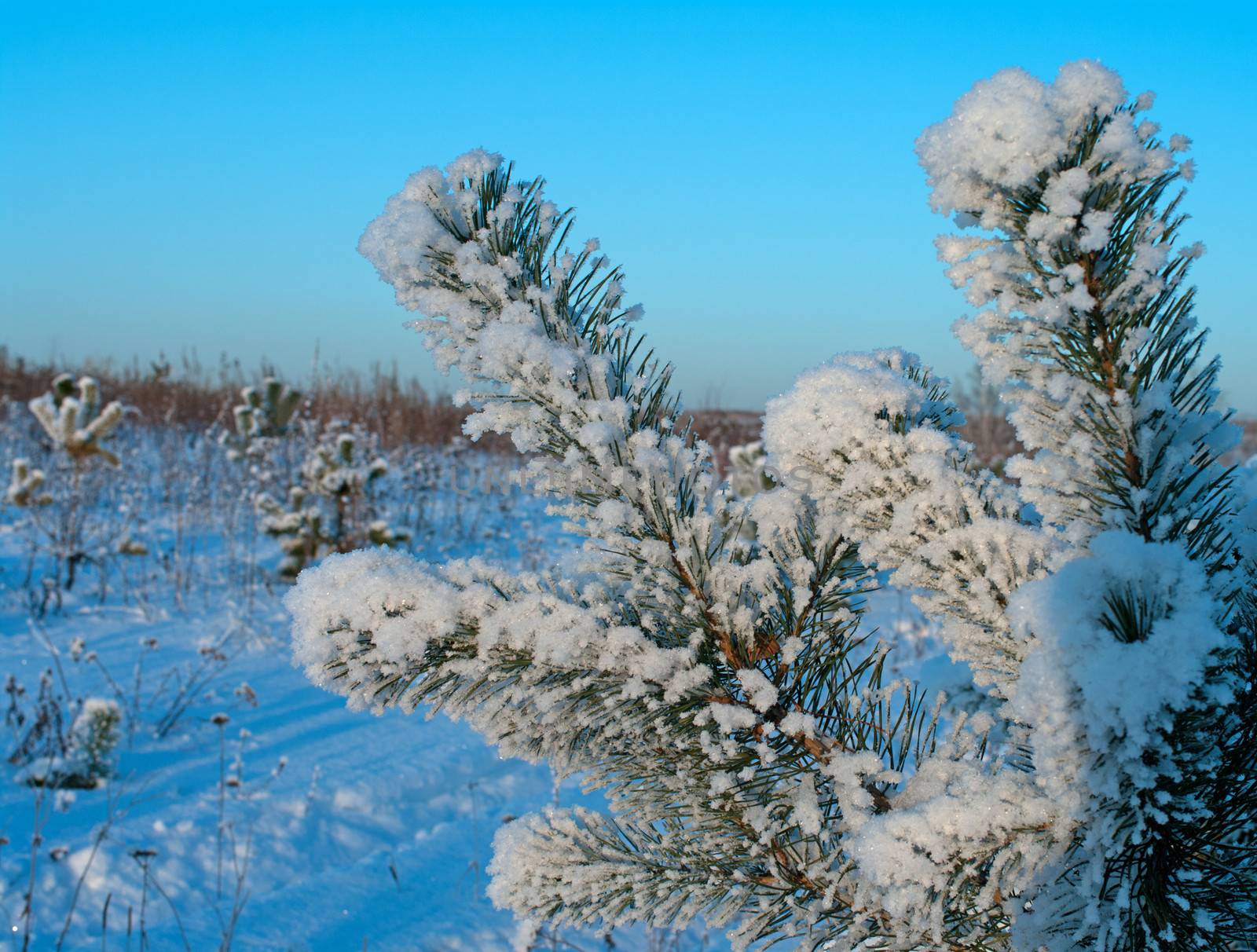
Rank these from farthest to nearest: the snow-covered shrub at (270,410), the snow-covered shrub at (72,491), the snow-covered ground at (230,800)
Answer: the snow-covered shrub at (270,410) → the snow-covered shrub at (72,491) → the snow-covered ground at (230,800)

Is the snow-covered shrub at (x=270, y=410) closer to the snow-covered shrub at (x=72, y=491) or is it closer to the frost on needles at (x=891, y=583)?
the snow-covered shrub at (x=72, y=491)

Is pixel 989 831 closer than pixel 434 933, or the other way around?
pixel 989 831

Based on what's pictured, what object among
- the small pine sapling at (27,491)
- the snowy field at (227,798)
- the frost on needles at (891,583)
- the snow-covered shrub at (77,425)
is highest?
the frost on needles at (891,583)

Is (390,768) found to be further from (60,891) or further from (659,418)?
(659,418)

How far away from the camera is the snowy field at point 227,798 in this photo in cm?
220

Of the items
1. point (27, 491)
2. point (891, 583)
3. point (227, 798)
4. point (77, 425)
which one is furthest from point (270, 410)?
point (891, 583)

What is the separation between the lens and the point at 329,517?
6320 millimetres

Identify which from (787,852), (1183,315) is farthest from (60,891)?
(1183,315)

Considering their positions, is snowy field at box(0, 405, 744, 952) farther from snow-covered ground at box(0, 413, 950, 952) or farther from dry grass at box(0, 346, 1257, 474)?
dry grass at box(0, 346, 1257, 474)

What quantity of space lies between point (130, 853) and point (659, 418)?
2.44 m

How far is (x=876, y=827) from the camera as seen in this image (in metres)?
0.62

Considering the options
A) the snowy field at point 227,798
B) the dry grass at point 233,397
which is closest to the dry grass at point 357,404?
the dry grass at point 233,397

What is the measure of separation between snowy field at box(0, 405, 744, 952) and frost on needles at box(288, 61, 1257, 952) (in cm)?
36

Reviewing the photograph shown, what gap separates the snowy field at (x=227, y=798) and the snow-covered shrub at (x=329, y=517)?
0.33 metres
